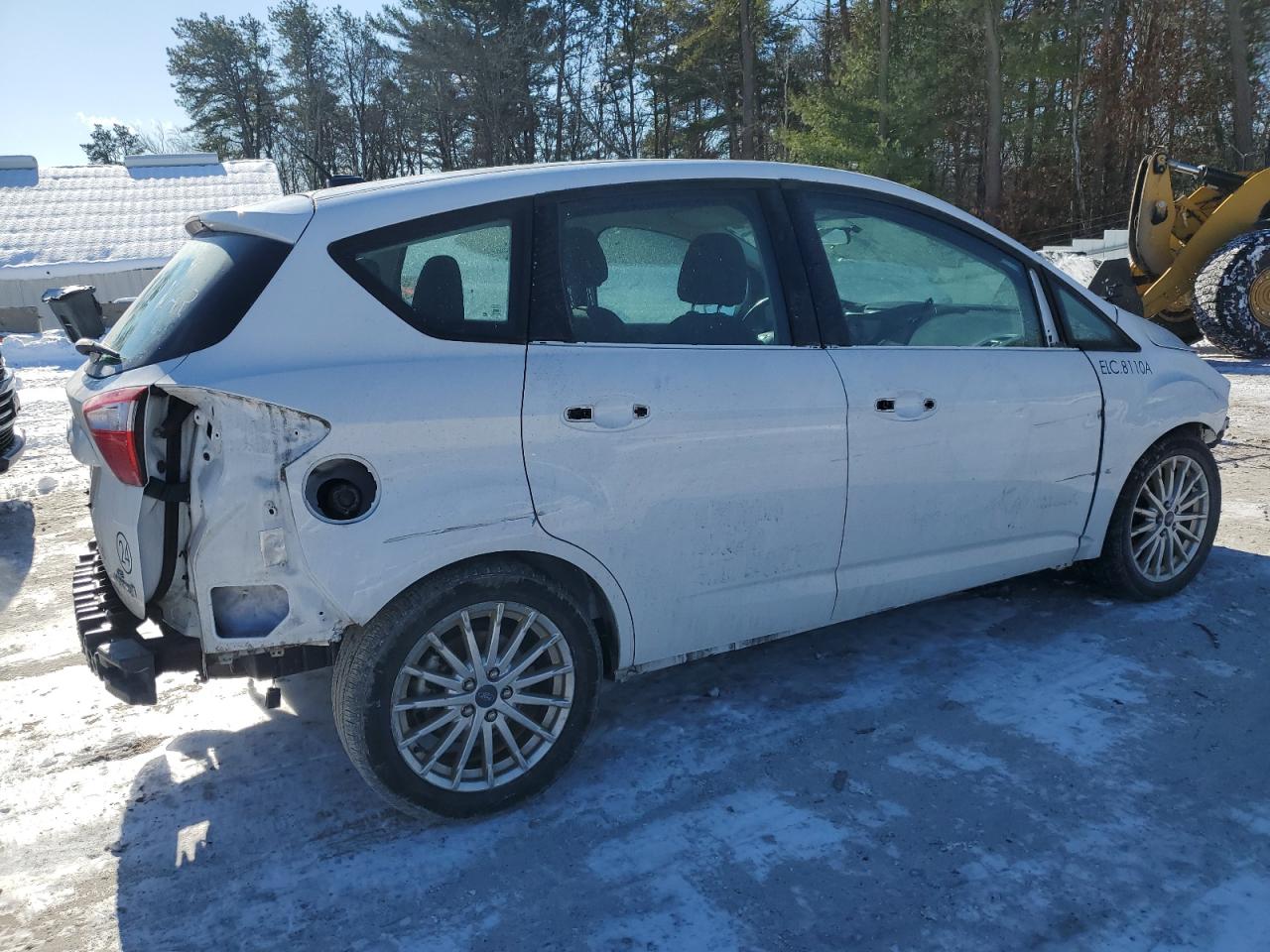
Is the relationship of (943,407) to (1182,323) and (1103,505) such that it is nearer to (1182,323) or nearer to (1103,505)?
(1103,505)

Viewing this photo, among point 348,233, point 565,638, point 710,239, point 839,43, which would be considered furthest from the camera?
point 839,43

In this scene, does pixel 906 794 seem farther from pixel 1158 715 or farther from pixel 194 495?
pixel 194 495

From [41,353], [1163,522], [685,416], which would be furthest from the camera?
[41,353]

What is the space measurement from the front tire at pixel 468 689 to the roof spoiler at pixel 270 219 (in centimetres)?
109

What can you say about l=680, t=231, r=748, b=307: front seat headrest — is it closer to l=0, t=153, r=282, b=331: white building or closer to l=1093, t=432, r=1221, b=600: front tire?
l=1093, t=432, r=1221, b=600: front tire

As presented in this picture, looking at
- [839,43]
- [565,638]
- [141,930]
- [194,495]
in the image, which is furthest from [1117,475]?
[839,43]

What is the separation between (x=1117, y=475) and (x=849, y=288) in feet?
5.19

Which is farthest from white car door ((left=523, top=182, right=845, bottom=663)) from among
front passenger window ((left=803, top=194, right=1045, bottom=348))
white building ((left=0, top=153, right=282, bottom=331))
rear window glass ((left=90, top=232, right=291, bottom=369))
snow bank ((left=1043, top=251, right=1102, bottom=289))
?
white building ((left=0, top=153, right=282, bottom=331))

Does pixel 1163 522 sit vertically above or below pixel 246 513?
below

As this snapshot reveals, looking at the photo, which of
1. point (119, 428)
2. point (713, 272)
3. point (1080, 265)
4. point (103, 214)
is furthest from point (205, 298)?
point (103, 214)

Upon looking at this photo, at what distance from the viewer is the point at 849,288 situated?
11.7 ft

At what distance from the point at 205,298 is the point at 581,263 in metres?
1.11

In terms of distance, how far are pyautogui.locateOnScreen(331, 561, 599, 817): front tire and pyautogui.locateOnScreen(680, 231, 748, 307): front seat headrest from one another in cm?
111

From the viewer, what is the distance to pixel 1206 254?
37.4 feet
